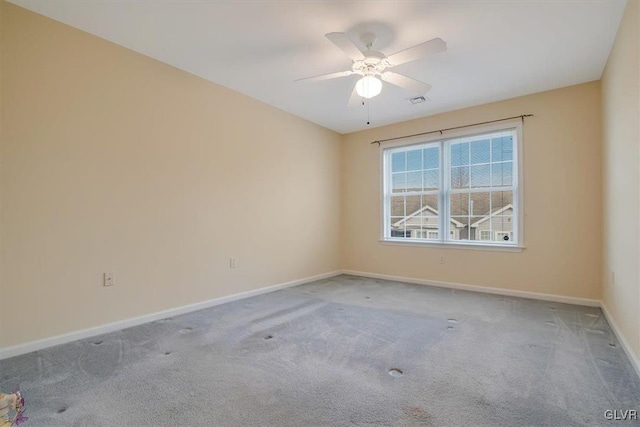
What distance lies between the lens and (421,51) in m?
2.33

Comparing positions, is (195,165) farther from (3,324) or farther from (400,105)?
(400,105)

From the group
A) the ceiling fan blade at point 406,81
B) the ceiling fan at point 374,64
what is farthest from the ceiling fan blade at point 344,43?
the ceiling fan blade at point 406,81

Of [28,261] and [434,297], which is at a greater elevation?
[28,261]

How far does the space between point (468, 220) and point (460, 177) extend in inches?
24.9

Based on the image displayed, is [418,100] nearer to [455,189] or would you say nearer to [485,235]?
[455,189]

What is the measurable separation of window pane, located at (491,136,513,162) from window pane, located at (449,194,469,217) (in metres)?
0.64

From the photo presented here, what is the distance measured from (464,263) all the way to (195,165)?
374cm

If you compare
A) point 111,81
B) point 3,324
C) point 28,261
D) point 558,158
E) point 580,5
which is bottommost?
point 3,324

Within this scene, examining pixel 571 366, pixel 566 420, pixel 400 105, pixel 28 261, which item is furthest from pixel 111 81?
pixel 571 366

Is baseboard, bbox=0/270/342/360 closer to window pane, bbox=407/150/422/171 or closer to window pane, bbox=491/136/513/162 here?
window pane, bbox=407/150/422/171

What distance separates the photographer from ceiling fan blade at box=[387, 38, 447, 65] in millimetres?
2215

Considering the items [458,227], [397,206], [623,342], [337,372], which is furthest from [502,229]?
[337,372]

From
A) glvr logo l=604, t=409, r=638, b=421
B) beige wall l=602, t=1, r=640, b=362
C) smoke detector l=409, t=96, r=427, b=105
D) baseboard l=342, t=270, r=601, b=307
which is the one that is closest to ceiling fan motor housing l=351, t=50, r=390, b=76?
smoke detector l=409, t=96, r=427, b=105

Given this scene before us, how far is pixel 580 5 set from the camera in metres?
2.27
